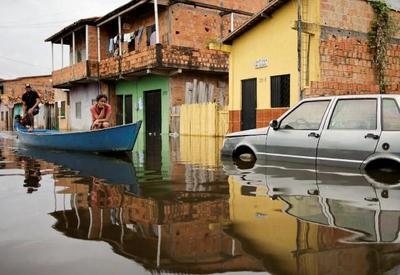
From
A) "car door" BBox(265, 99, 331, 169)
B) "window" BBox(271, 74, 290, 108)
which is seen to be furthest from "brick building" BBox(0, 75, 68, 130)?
"car door" BBox(265, 99, 331, 169)

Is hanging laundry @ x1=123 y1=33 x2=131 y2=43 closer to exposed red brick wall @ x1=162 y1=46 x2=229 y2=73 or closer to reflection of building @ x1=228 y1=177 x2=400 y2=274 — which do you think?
exposed red brick wall @ x1=162 y1=46 x2=229 y2=73

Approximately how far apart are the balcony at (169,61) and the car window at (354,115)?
1448cm

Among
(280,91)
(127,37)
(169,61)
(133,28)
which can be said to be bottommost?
(280,91)

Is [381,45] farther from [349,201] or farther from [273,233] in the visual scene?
[273,233]

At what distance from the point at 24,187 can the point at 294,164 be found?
14.4 ft

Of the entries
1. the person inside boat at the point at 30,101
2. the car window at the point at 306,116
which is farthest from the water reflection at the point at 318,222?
the person inside boat at the point at 30,101

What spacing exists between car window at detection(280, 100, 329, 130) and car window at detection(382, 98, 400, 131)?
0.97 m

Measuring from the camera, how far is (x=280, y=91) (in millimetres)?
15477

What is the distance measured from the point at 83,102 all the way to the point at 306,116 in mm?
25186

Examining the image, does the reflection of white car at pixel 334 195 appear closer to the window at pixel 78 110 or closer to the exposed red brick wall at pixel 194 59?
the exposed red brick wall at pixel 194 59

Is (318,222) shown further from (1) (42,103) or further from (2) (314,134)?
(1) (42,103)

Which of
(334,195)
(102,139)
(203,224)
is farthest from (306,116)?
(102,139)

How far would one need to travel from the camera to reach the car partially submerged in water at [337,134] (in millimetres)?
6246

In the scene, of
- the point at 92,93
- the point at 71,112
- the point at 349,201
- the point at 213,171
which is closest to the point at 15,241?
the point at 349,201
